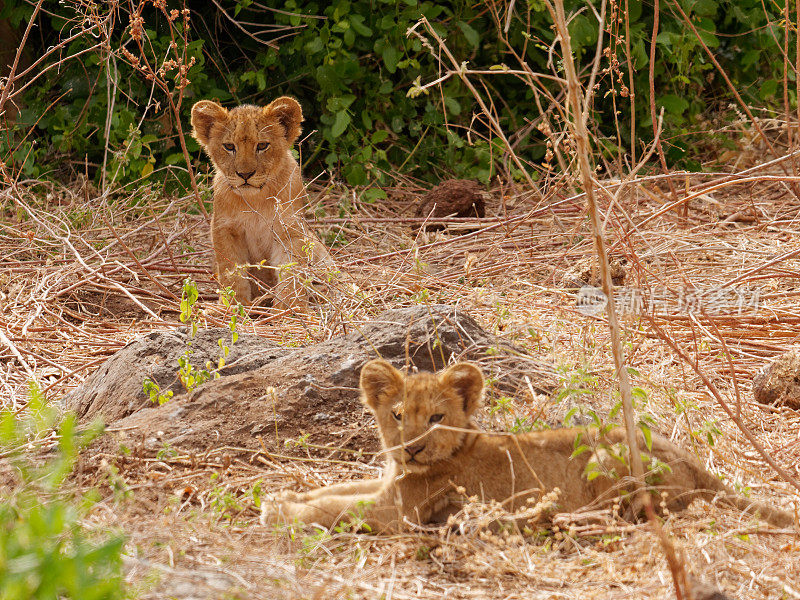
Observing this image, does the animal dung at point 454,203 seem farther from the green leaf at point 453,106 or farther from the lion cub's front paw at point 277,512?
Result: the lion cub's front paw at point 277,512

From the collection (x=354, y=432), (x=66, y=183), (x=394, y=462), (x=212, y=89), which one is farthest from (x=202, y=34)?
(x=394, y=462)

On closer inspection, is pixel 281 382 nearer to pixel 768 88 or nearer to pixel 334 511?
pixel 334 511

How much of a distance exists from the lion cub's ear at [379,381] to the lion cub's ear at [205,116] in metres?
4.14

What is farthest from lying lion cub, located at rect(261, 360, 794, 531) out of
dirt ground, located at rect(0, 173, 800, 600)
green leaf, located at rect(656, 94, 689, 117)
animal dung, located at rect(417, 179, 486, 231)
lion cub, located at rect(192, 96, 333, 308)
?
green leaf, located at rect(656, 94, 689, 117)

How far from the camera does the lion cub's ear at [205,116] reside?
23.7 feet

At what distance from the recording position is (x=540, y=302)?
5.79 metres

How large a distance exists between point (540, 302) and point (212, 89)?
17.0 ft

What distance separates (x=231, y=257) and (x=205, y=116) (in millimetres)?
1097

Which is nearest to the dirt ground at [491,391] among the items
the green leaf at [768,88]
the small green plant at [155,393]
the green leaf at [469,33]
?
the small green plant at [155,393]

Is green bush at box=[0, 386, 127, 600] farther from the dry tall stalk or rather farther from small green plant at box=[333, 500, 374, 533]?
the dry tall stalk

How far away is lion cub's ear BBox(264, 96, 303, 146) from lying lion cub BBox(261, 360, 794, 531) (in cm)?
414

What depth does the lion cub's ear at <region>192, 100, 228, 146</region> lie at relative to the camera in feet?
23.7

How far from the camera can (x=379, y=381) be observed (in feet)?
12.1

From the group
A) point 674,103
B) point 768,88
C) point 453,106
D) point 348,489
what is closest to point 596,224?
point 348,489
